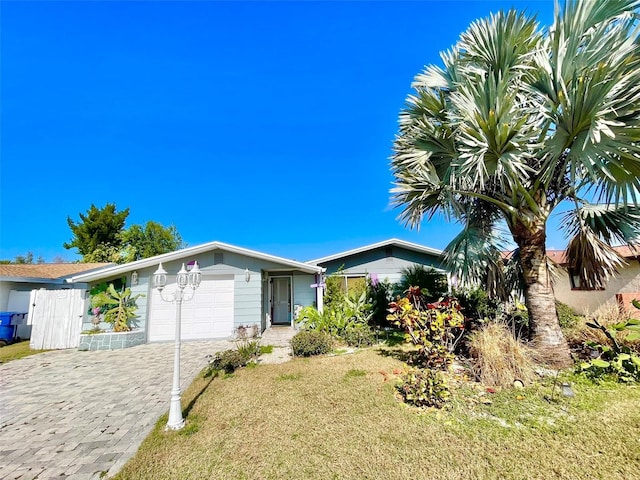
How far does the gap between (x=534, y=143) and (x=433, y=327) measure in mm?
3947

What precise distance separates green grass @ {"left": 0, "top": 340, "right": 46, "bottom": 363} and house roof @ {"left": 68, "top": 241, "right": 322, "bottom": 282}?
2.45 metres

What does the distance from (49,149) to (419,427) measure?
24007 mm

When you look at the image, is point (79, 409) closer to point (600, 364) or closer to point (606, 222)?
point (600, 364)

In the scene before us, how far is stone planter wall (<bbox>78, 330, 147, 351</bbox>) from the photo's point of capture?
9.01 meters

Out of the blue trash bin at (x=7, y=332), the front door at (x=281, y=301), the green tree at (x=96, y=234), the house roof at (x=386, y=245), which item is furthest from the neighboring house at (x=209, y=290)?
the green tree at (x=96, y=234)

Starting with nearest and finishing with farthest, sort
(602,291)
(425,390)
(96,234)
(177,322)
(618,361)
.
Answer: (177,322), (425,390), (618,361), (602,291), (96,234)

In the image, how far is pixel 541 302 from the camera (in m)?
5.77

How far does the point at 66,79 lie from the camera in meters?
10.1

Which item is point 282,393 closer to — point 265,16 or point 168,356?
point 168,356

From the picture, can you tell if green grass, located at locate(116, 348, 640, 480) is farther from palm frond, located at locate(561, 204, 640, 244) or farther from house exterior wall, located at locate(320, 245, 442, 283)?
house exterior wall, located at locate(320, 245, 442, 283)

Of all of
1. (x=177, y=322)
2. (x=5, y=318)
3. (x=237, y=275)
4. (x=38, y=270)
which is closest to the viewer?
(x=177, y=322)

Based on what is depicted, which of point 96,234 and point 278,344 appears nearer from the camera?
point 278,344

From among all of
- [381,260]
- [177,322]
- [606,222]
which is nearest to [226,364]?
[177,322]

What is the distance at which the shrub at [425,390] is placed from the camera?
13.9 ft
